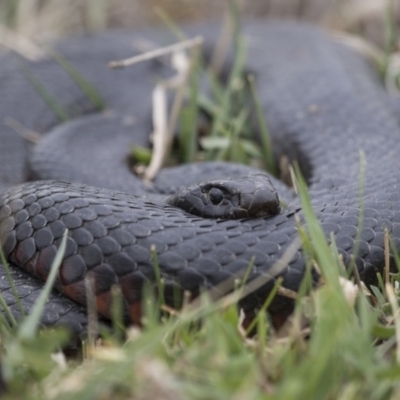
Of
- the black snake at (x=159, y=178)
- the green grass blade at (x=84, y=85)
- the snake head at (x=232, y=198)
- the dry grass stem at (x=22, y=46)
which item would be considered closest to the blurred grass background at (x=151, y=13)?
the dry grass stem at (x=22, y=46)

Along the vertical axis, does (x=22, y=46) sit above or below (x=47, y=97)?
above

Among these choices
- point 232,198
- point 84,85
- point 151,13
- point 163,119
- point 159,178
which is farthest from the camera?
point 151,13

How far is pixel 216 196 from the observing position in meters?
3.31

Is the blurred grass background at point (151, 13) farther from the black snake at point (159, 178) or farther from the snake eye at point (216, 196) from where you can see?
the snake eye at point (216, 196)

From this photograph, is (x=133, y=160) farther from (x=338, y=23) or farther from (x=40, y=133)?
(x=338, y=23)

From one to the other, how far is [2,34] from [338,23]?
129 inches

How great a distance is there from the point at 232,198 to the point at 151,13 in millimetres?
5375

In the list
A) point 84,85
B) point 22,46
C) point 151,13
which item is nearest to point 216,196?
point 84,85

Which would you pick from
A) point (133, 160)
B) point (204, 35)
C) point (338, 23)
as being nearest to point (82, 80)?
point (133, 160)

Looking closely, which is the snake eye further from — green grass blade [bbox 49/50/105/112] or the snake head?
green grass blade [bbox 49/50/105/112]

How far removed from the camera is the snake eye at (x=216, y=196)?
3.30 m

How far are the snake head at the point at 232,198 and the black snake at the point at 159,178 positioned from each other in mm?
59

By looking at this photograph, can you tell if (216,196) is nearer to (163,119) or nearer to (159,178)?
(159,178)

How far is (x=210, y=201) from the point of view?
3.33m
